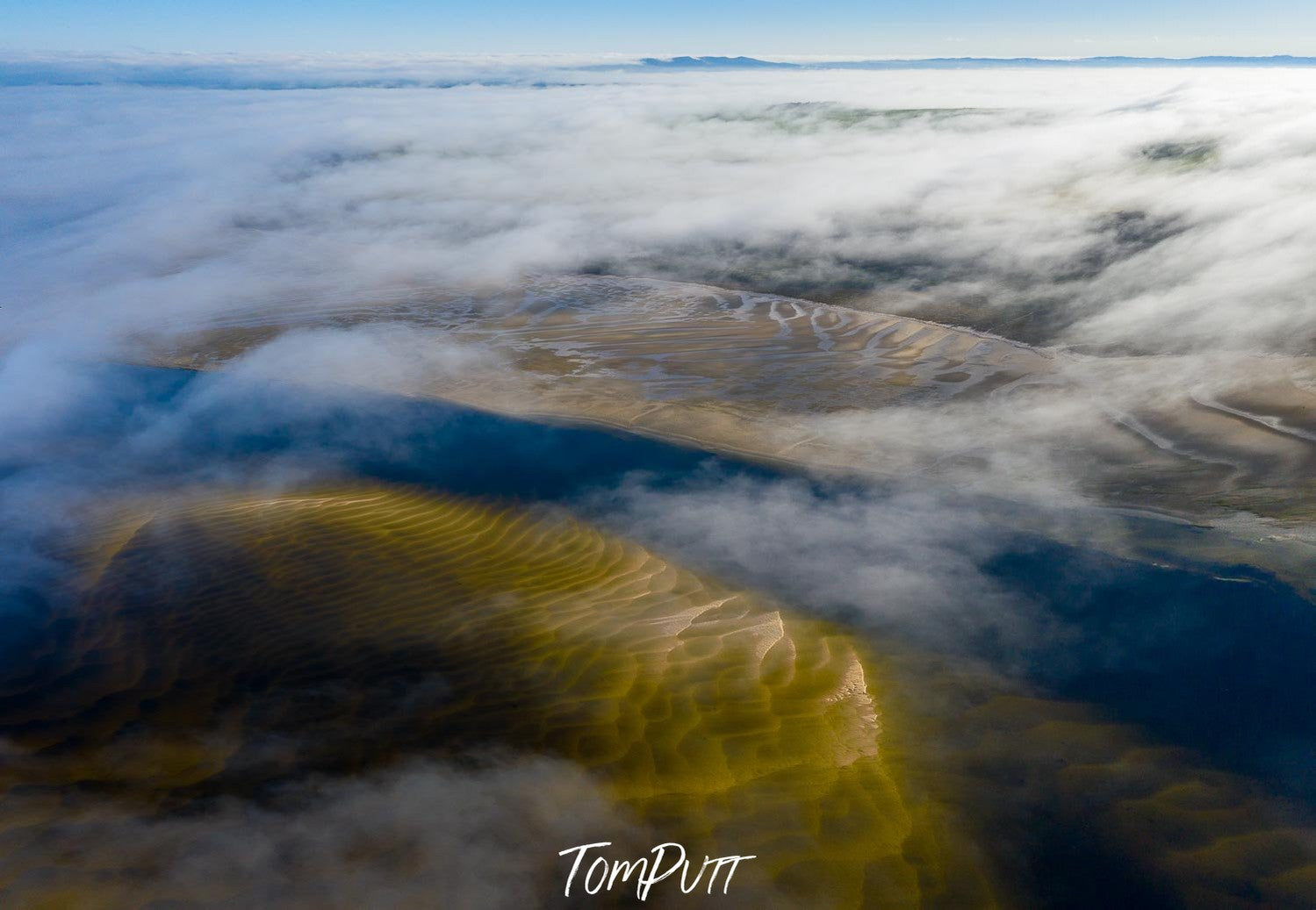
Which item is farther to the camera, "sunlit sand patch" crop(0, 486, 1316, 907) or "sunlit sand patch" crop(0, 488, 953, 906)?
"sunlit sand patch" crop(0, 488, 953, 906)

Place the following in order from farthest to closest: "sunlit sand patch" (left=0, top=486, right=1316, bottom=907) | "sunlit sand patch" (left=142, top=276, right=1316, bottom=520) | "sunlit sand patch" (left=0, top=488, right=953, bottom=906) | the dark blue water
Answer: "sunlit sand patch" (left=142, top=276, right=1316, bottom=520) → the dark blue water → "sunlit sand patch" (left=0, top=488, right=953, bottom=906) → "sunlit sand patch" (left=0, top=486, right=1316, bottom=907)

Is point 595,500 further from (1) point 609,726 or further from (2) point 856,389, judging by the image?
(2) point 856,389

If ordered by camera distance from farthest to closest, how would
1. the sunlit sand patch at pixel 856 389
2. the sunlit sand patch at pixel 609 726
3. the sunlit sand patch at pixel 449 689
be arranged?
the sunlit sand patch at pixel 856 389
the sunlit sand patch at pixel 449 689
the sunlit sand patch at pixel 609 726

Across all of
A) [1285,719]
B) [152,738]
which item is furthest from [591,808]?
[1285,719]

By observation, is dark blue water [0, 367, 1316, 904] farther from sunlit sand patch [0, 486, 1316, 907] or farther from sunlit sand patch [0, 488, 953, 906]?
sunlit sand patch [0, 488, 953, 906]

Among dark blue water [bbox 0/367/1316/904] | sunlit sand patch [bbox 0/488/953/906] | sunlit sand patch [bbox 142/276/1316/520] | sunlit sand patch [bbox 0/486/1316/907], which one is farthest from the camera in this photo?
sunlit sand patch [bbox 142/276/1316/520]

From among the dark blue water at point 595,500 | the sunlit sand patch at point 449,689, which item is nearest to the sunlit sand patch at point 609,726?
the sunlit sand patch at point 449,689

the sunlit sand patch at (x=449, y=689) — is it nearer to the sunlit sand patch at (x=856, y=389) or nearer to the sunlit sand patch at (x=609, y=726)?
the sunlit sand patch at (x=609, y=726)

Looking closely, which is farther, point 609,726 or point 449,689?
point 449,689

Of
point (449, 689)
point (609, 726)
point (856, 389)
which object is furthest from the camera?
point (856, 389)

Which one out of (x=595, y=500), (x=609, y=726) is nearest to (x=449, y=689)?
(x=609, y=726)

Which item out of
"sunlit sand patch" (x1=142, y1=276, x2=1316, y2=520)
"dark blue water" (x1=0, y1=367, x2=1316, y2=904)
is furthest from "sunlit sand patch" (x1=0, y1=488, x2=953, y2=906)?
"sunlit sand patch" (x1=142, y1=276, x2=1316, y2=520)

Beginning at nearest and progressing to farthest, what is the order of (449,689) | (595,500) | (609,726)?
(609,726)
(449,689)
(595,500)
